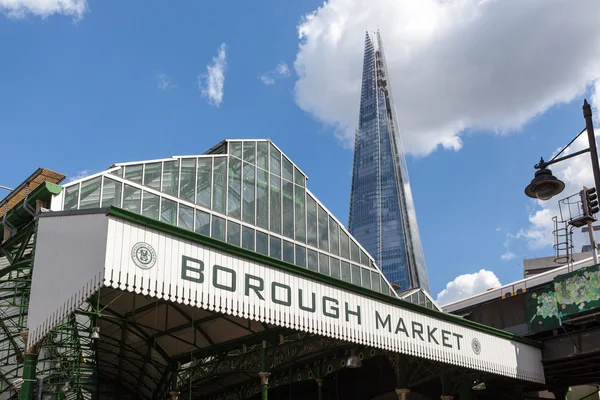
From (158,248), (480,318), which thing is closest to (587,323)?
(480,318)

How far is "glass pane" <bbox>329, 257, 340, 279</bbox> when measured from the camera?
2917 cm

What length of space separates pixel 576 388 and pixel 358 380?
11551 mm

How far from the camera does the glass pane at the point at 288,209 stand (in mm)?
27906

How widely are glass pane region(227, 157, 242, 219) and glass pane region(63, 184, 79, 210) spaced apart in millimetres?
6765

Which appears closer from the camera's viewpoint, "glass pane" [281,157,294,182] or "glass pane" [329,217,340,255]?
"glass pane" [281,157,294,182]

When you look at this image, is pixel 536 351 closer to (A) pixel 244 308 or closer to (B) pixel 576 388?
(B) pixel 576 388

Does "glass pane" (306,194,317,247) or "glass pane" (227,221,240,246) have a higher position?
"glass pane" (306,194,317,247)

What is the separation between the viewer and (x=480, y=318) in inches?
1153

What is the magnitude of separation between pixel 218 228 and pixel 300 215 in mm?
5058

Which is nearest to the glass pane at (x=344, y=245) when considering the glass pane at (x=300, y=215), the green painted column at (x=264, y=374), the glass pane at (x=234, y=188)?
the glass pane at (x=300, y=215)

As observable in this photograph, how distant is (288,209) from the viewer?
2845cm

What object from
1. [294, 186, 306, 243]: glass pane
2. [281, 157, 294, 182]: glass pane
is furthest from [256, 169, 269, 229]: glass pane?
[294, 186, 306, 243]: glass pane

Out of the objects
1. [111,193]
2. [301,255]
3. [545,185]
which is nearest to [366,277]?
[301,255]

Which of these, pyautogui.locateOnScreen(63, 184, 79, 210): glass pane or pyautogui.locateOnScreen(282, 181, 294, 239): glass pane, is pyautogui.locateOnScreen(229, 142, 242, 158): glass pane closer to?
pyautogui.locateOnScreen(282, 181, 294, 239): glass pane
